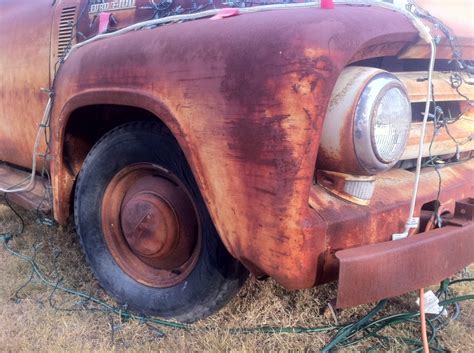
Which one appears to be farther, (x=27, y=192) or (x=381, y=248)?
(x=27, y=192)

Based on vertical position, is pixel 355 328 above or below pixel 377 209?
below

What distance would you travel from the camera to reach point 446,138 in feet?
6.85

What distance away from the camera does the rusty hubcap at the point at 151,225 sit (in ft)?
6.72

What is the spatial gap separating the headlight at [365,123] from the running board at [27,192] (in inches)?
69.2

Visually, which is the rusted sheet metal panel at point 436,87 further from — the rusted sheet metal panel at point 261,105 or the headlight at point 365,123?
the headlight at point 365,123

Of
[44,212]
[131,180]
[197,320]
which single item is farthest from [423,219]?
[44,212]

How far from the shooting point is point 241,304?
226 cm

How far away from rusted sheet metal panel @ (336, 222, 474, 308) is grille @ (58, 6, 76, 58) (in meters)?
1.96

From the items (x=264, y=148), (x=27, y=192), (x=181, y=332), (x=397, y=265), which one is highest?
(x=264, y=148)

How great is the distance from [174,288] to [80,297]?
62cm

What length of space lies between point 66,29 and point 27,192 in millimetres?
996

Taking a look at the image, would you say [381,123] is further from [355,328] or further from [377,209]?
[355,328]

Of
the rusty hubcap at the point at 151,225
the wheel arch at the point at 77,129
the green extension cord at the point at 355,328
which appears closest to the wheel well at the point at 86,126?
the wheel arch at the point at 77,129

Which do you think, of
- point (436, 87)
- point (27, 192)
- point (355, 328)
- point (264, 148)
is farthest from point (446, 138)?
point (27, 192)
